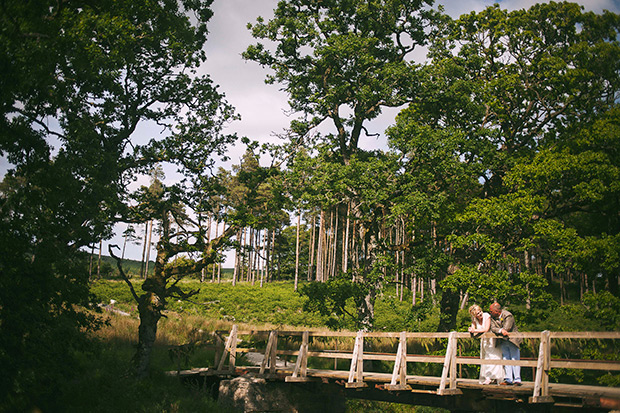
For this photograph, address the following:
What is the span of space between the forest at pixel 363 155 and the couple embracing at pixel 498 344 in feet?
25.6

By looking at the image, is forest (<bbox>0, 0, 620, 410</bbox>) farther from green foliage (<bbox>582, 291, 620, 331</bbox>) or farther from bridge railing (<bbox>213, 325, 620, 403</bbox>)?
bridge railing (<bbox>213, 325, 620, 403</bbox>)

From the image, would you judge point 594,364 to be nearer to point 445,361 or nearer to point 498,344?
point 498,344

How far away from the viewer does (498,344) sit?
36.7ft

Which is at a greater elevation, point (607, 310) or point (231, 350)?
point (607, 310)

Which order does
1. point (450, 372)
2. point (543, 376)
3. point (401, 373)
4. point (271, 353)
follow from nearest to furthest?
1. point (543, 376)
2. point (450, 372)
3. point (401, 373)
4. point (271, 353)

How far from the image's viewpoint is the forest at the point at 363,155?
12156mm

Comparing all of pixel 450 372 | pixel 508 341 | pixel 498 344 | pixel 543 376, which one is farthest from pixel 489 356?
pixel 543 376

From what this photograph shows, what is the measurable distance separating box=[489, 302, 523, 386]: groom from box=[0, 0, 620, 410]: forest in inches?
311

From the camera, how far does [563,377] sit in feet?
74.3

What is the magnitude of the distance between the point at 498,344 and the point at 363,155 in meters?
14.2

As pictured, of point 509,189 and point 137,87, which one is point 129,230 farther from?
point 509,189

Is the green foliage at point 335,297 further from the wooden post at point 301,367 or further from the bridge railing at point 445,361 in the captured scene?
the wooden post at point 301,367

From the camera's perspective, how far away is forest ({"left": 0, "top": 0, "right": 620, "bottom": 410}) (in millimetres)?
12156

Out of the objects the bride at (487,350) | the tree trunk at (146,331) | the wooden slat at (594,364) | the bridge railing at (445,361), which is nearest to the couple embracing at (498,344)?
the bride at (487,350)
